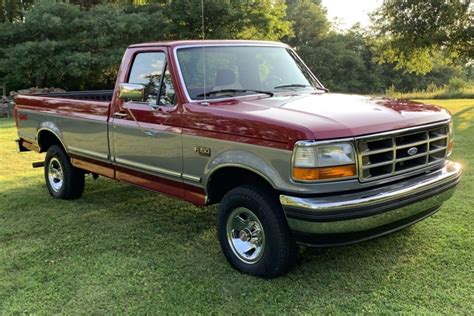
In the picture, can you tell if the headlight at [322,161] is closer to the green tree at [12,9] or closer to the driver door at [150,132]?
the driver door at [150,132]

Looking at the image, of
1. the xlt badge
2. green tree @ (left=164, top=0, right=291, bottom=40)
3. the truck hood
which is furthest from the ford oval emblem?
green tree @ (left=164, top=0, right=291, bottom=40)

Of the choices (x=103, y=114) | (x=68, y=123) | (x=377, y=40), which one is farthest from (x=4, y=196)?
(x=377, y=40)

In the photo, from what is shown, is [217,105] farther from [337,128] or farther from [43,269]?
[43,269]

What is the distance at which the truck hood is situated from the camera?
350 cm

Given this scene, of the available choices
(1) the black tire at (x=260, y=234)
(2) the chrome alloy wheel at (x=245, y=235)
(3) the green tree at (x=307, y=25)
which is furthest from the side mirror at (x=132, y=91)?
(3) the green tree at (x=307, y=25)

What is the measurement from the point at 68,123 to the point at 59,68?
15.9 m

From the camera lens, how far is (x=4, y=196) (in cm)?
681

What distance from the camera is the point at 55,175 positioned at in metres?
6.71

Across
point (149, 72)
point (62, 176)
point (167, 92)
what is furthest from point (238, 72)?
point (62, 176)

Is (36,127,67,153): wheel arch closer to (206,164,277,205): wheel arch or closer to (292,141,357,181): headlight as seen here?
(206,164,277,205): wheel arch

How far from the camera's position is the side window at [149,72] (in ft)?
15.7

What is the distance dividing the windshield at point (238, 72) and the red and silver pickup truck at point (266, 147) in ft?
0.04

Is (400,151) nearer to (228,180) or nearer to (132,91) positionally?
(228,180)

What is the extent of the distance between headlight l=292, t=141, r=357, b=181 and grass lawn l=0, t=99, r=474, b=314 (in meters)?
0.94
